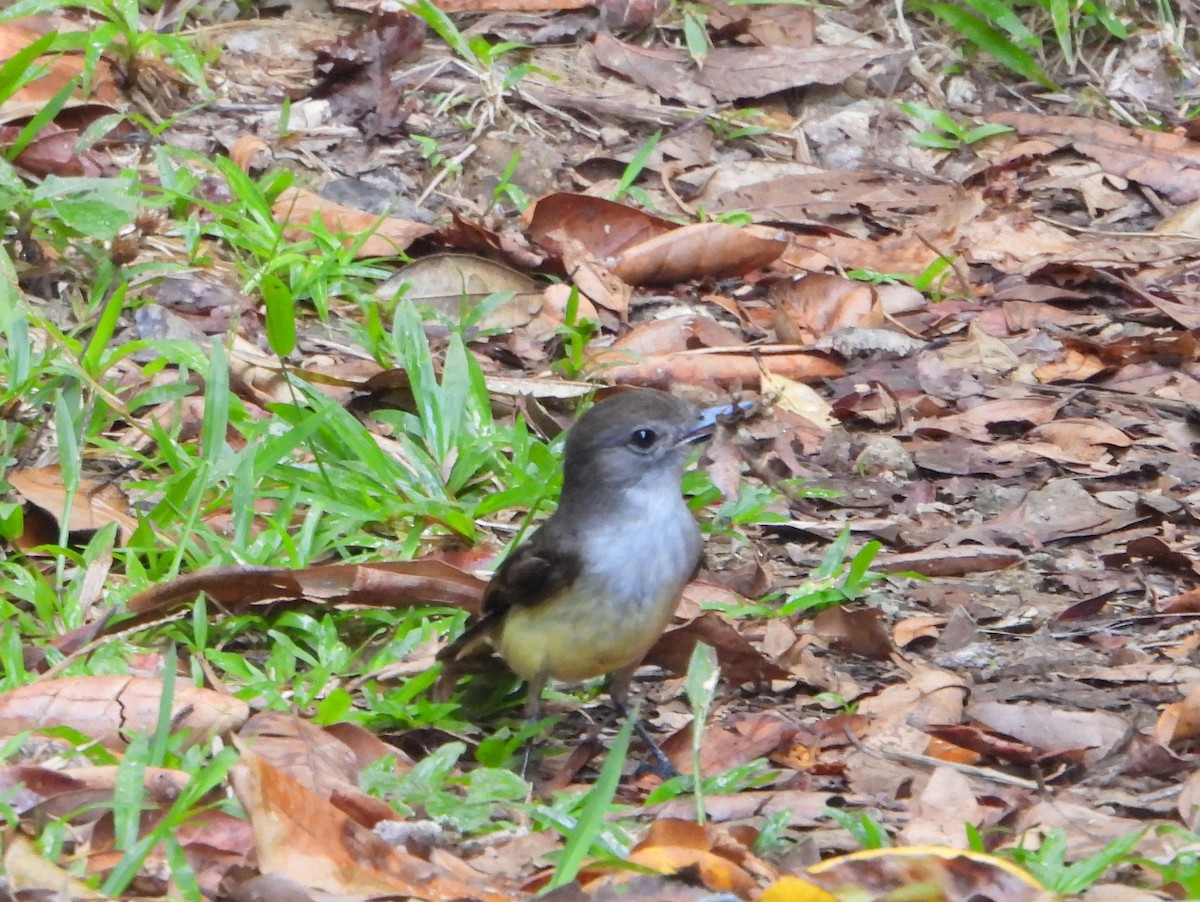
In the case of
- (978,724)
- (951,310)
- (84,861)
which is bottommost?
(951,310)

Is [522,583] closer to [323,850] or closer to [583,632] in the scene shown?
[583,632]

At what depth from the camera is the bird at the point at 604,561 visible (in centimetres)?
506

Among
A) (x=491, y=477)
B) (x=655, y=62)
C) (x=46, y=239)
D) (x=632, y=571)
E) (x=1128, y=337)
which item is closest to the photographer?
(x=632, y=571)

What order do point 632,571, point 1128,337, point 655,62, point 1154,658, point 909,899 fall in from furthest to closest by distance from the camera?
1. point 655,62
2. point 1128,337
3. point 1154,658
4. point 632,571
5. point 909,899

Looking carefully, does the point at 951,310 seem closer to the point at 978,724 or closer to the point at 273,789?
the point at 978,724

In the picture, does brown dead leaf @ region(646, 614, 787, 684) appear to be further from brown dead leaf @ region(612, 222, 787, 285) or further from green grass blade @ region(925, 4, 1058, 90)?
green grass blade @ region(925, 4, 1058, 90)

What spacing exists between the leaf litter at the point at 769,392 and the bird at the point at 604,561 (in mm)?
294

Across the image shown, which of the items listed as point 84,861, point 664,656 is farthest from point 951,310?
point 84,861

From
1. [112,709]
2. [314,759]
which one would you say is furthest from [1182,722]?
[112,709]

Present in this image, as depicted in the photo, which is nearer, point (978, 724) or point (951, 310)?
point (978, 724)

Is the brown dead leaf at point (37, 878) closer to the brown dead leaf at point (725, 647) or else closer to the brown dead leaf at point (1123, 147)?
the brown dead leaf at point (725, 647)

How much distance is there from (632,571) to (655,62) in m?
5.64

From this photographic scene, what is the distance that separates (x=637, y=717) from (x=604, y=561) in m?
0.51

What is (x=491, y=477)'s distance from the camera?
21.6 ft
